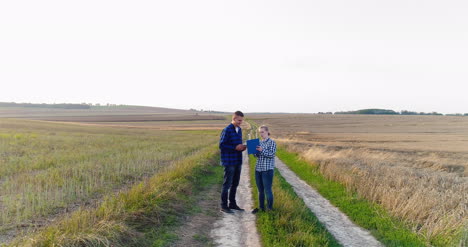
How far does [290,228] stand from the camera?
21.1 feet

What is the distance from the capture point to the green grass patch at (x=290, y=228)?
579 cm

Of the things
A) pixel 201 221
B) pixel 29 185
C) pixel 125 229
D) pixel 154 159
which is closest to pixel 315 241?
pixel 201 221

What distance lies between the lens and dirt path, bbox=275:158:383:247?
6.40 meters

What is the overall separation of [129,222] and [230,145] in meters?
2.93

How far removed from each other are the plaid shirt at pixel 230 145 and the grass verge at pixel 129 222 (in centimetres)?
181

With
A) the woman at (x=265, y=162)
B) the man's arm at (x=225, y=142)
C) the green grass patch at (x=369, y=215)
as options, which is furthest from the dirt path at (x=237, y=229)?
the green grass patch at (x=369, y=215)

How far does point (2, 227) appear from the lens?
20.5 feet

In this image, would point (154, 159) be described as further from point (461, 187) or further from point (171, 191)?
point (461, 187)

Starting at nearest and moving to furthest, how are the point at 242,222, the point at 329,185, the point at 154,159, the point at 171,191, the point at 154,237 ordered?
the point at 154,237, the point at 242,222, the point at 171,191, the point at 329,185, the point at 154,159

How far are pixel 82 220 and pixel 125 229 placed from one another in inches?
38.9

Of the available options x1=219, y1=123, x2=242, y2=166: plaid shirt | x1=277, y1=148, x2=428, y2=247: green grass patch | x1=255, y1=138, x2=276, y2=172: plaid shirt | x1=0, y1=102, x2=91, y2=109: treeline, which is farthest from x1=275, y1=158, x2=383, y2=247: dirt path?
x1=0, y1=102, x2=91, y2=109: treeline

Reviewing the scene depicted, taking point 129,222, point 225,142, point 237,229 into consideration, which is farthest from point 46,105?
point 237,229

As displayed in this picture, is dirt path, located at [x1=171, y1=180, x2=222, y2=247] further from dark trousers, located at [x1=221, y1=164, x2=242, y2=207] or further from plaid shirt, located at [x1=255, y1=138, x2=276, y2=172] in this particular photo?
plaid shirt, located at [x1=255, y1=138, x2=276, y2=172]

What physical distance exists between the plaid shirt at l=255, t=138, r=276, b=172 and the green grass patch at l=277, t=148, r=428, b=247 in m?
2.75
